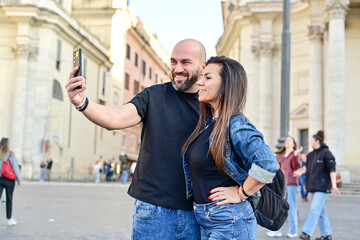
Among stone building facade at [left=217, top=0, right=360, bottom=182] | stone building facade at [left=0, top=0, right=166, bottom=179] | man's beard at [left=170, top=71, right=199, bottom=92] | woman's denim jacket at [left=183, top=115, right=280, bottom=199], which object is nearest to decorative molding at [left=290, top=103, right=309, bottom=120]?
stone building facade at [left=217, top=0, right=360, bottom=182]

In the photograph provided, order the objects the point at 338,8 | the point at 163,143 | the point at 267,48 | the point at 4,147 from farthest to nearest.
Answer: the point at 267,48
the point at 338,8
the point at 4,147
the point at 163,143

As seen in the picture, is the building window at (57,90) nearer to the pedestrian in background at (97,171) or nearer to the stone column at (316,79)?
the pedestrian in background at (97,171)

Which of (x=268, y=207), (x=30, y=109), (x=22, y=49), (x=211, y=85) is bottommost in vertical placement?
(x=268, y=207)

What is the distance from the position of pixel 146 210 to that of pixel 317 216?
5.54 m

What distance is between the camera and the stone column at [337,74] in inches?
985

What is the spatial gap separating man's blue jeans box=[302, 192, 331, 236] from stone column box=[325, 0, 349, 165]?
1735 cm

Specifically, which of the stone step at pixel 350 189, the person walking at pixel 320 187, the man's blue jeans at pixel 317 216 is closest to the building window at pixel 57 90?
the stone step at pixel 350 189

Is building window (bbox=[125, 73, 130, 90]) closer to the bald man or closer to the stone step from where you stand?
the stone step

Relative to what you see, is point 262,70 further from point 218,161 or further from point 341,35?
point 218,161

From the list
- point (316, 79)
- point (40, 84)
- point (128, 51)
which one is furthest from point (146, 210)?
Answer: point (128, 51)

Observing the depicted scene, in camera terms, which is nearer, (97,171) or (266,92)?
(266,92)

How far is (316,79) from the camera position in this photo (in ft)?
90.7

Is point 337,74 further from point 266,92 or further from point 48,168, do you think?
point 48,168

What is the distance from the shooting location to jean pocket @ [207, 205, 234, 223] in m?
2.78
